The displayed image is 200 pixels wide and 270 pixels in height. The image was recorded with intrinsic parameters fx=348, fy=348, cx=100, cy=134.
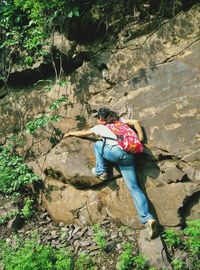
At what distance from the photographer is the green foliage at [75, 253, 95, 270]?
5.36m

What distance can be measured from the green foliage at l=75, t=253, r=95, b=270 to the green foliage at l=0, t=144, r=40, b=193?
6.24 ft

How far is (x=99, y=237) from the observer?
568 centimetres

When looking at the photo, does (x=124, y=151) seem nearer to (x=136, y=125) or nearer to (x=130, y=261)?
(x=136, y=125)

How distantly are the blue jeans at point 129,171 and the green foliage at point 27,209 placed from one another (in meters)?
1.94

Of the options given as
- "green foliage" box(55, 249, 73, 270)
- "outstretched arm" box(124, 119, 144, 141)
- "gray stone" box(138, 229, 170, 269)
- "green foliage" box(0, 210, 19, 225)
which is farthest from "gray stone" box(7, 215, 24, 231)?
"outstretched arm" box(124, 119, 144, 141)

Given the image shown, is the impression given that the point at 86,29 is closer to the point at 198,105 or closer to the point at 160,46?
the point at 160,46

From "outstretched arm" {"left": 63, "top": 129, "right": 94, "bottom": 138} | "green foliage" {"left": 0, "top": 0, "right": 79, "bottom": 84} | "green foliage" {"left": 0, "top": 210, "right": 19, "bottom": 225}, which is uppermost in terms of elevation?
"green foliage" {"left": 0, "top": 0, "right": 79, "bottom": 84}

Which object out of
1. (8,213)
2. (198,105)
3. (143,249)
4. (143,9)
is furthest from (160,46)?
(8,213)

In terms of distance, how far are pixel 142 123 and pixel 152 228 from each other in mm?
1877

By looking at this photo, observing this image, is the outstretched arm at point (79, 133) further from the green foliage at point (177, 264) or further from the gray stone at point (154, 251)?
the green foliage at point (177, 264)

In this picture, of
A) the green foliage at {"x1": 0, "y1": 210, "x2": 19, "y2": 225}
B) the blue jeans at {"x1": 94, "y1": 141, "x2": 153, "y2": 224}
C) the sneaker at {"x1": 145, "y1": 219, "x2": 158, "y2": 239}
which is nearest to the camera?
the sneaker at {"x1": 145, "y1": 219, "x2": 158, "y2": 239}

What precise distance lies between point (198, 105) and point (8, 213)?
402 centimetres

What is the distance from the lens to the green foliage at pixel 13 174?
673 centimetres

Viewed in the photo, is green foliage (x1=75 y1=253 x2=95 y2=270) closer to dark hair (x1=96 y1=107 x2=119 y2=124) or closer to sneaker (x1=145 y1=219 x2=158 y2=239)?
sneaker (x1=145 y1=219 x2=158 y2=239)
